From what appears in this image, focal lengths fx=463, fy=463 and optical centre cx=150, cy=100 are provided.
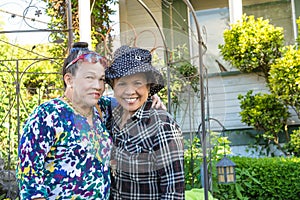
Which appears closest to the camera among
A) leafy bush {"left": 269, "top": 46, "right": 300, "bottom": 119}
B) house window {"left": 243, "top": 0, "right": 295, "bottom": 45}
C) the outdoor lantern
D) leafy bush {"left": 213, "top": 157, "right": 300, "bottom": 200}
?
the outdoor lantern

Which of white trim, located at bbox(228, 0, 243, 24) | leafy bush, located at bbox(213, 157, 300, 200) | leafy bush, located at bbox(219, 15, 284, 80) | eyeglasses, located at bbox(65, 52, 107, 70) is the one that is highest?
white trim, located at bbox(228, 0, 243, 24)

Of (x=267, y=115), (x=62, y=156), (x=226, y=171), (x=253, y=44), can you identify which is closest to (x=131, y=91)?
(x=62, y=156)

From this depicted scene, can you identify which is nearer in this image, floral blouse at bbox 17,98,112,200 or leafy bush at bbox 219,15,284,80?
floral blouse at bbox 17,98,112,200

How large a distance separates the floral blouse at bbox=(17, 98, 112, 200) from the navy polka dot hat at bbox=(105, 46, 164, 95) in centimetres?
17

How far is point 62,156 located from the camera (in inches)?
53.6

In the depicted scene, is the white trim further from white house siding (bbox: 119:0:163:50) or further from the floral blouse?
the floral blouse

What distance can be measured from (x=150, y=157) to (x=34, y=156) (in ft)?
1.09

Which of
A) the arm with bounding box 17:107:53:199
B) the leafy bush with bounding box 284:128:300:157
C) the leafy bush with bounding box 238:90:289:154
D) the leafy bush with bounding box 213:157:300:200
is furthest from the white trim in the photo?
the arm with bounding box 17:107:53:199

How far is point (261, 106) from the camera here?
554 cm

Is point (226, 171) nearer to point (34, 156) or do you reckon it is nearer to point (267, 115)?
point (267, 115)

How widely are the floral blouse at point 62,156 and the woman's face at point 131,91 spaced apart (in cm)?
14

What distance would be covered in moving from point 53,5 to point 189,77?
150 inches

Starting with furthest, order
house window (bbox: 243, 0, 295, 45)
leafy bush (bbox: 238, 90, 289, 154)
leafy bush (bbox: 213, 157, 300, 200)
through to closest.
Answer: house window (bbox: 243, 0, 295, 45), leafy bush (bbox: 238, 90, 289, 154), leafy bush (bbox: 213, 157, 300, 200)

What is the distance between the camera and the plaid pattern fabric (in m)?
1.30
